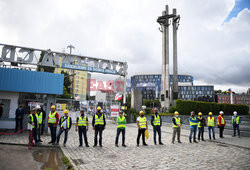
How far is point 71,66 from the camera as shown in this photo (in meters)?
17.1

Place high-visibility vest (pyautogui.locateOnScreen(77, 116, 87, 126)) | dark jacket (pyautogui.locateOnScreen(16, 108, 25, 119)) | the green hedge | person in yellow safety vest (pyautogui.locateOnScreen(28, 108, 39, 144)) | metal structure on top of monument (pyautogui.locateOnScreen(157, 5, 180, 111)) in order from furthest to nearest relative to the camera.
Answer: metal structure on top of monument (pyautogui.locateOnScreen(157, 5, 180, 111)) → the green hedge → dark jacket (pyautogui.locateOnScreen(16, 108, 25, 119)) → high-visibility vest (pyautogui.locateOnScreen(77, 116, 87, 126)) → person in yellow safety vest (pyautogui.locateOnScreen(28, 108, 39, 144))

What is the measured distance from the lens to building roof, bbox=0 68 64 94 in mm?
11602

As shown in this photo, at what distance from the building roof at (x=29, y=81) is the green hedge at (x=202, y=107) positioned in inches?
756

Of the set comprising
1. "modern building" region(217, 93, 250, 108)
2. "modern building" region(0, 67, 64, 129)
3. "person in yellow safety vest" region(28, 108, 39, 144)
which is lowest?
"person in yellow safety vest" region(28, 108, 39, 144)

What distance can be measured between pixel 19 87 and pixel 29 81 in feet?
2.49

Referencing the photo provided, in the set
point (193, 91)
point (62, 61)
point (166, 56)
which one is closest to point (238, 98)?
point (193, 91)

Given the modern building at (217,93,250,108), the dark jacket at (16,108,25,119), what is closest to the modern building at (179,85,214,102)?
the modern building at (217,93,250,108)

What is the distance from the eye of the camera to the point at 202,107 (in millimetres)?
28625

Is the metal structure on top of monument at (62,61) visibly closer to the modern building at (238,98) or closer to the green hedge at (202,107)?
the green hedge at (202,107)

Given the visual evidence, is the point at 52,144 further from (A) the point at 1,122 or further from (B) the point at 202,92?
(B) the point at 202,92

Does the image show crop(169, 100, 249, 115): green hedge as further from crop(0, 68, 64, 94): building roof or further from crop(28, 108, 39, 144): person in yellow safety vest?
crop(28, 108, 39, 144): person in yellow safety vest

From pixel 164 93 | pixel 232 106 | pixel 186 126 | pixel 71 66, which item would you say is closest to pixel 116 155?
pixel 71 66

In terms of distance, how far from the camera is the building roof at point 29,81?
11.6 m

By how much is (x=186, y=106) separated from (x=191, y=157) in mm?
20697
